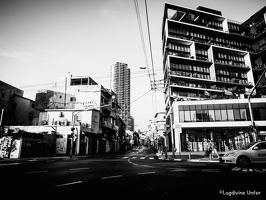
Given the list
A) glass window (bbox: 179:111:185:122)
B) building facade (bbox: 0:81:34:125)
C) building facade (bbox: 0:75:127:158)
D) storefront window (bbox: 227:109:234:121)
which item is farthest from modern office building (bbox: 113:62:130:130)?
storefront window (bbox: 227:109:234:121)

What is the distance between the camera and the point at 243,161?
10.4 m

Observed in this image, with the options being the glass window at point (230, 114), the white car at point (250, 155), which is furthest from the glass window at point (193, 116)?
the white car at point (250, 155)

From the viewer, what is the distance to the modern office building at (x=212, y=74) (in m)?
30.1

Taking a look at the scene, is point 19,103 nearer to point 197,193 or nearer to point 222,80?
point 197,193

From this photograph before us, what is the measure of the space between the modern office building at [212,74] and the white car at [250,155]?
19705mm

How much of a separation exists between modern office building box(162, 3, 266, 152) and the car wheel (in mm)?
19705

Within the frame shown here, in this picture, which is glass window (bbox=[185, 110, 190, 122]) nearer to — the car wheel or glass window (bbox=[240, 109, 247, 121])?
glass window (bbox=[240, 109, 247, 121])

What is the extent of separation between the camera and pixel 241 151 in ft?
34.3

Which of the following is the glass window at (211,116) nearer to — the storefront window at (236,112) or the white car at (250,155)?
the storefront window at (236,112)

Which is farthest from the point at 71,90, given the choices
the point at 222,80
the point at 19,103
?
the point at 222,80

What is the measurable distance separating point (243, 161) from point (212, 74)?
40.6 metres

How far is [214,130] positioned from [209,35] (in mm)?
35775

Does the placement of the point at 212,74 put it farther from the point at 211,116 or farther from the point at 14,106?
the point at 14,106

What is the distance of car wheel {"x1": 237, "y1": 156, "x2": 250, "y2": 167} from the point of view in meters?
10.2
